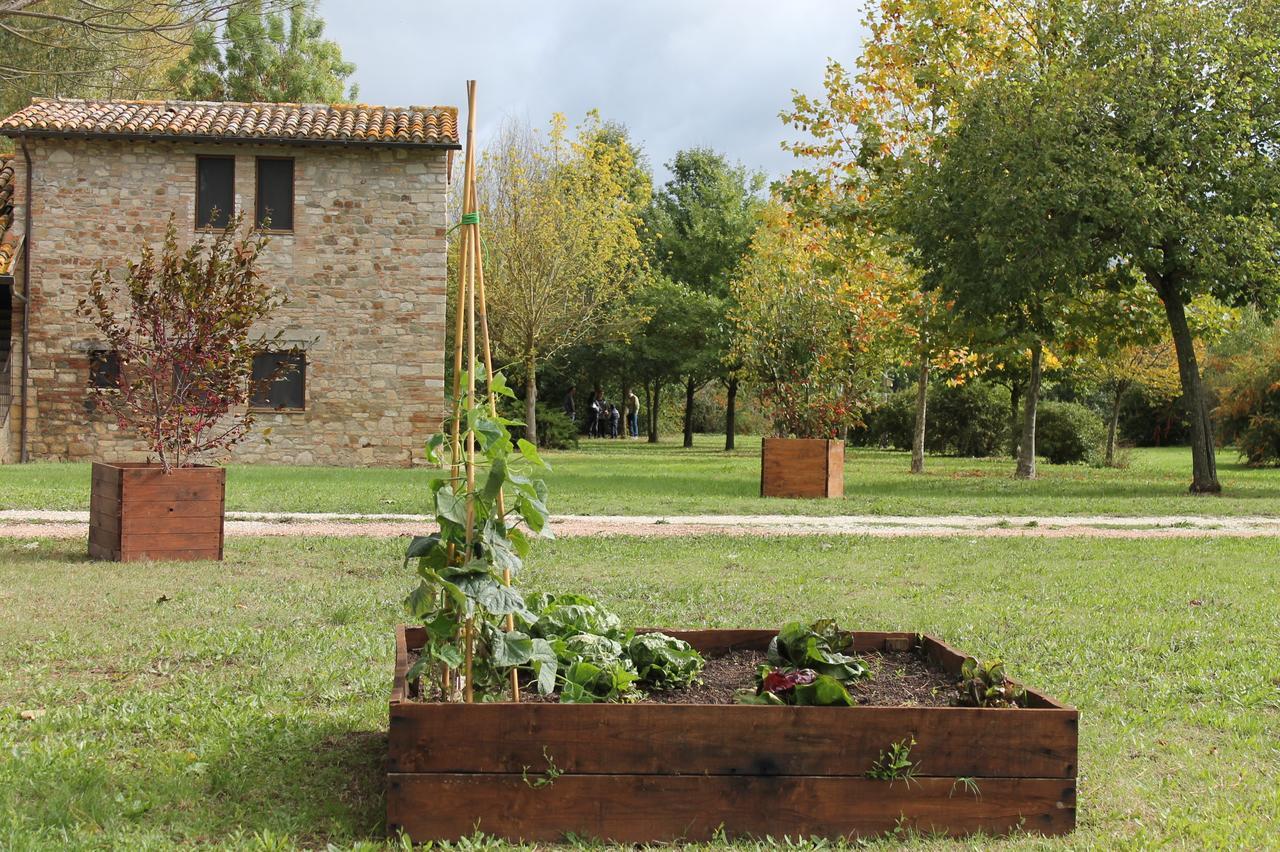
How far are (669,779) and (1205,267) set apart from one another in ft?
55.1

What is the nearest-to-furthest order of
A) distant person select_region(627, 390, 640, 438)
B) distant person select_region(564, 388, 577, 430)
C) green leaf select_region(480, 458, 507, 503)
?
green leaf select_region(480, 458, 507, 503) < distant person select_region(564, 388, 577, 430) < distant person select_region(627, 390, 640, 438)

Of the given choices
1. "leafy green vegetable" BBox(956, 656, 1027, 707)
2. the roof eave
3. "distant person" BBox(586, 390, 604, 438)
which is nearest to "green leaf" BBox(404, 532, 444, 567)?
"leafy green vegetable" BBox(956, 656, 1027, 707)

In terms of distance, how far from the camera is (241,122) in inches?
938

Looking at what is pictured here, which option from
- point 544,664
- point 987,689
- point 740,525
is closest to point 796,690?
point 987,689

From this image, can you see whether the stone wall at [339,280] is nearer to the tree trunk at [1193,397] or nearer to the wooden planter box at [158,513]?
the tree trunk at [1193,397]

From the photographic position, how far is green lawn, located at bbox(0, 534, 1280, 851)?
384 centimetres

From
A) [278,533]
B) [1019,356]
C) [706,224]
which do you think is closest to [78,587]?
[278,533]

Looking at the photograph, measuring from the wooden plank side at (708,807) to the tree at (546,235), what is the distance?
97.2ft

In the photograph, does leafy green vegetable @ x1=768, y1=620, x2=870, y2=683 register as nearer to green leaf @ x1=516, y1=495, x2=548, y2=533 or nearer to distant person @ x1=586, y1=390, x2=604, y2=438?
green leaf @ x1=516, y1=495, x2=548, y2=533

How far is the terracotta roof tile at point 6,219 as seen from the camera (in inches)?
885

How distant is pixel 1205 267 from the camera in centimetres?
1788

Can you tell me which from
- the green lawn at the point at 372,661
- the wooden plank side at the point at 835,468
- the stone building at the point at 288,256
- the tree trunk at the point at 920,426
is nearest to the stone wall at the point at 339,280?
the stone building at the point at 288,256

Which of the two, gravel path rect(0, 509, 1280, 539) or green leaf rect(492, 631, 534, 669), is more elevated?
green leaf rect(492, 631, 534, 669)

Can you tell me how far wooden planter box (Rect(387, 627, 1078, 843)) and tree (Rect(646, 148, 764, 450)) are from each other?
34430mm
